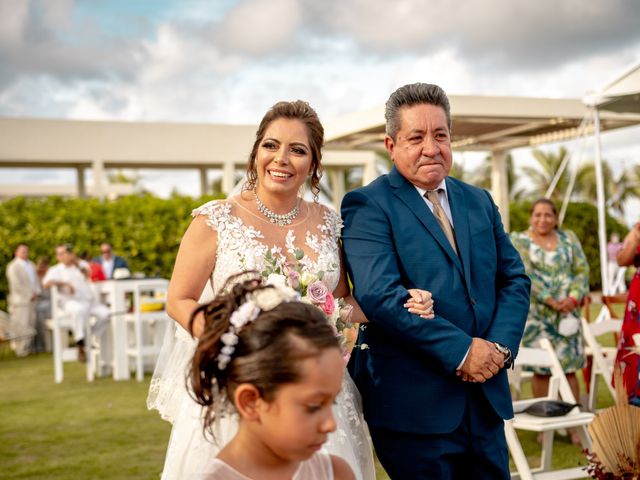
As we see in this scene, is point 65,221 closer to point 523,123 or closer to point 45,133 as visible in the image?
point 45,133

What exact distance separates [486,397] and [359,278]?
0.71 m

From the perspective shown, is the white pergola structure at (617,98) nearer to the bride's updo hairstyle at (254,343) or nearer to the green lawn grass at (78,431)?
the green lawn grass at (78,431)

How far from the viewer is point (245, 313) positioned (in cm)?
230

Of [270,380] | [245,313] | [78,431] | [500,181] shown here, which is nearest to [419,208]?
[245,313]

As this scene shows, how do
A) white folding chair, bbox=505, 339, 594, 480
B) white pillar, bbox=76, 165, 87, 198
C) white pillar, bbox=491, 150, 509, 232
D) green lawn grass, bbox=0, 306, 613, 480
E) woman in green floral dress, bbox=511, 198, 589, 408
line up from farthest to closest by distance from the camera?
white pillar, bbox=76, 165, 87, 198 → white pillar, bbox=491, 150, 509, 232 → woman in green floral dress, bbox=511, 198, 589, 408 → green lawn grass, bbox=0, 306, 613, 480 → white folding chair, bbox=505, 339, 594, 480

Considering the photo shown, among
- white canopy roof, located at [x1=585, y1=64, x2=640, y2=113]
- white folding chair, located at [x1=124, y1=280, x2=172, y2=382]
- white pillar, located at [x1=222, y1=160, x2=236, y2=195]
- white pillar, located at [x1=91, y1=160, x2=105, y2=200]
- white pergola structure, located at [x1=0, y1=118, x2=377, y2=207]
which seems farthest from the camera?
white pillar, located at [x1=222, y1=160, x2=236, y2=195]

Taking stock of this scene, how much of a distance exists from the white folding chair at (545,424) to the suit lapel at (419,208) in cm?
215

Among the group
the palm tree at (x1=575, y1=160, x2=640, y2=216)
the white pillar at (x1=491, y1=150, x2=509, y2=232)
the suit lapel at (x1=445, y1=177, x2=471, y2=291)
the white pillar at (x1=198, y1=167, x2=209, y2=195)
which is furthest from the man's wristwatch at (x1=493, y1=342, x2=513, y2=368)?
the palm tree at (x1=575, y1=160, x2=640, y2=216)

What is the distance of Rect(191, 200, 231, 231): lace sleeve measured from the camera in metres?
3.69

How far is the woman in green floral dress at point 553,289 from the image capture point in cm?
765

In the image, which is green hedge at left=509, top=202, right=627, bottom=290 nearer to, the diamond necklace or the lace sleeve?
the diamond necklace

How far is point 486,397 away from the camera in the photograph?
3445 mm

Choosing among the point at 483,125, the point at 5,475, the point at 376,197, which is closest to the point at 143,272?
the point at 483,125

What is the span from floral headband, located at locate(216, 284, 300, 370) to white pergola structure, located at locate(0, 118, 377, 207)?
2170 cm
